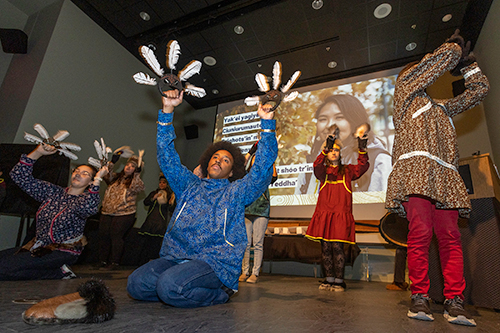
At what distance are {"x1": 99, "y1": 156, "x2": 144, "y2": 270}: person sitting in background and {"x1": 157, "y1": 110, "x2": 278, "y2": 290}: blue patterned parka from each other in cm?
252

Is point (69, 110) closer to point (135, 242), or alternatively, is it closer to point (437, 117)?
point (135, 242)

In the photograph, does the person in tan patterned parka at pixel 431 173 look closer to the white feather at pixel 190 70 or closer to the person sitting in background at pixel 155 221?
the white feather at pixel 190 70

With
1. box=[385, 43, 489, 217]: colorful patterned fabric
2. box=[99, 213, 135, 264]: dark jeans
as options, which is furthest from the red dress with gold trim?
box=[99, 213, 135, 264]: dark jeans

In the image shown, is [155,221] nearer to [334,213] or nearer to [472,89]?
[334,213]

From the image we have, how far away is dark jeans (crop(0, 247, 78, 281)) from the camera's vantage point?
2.28 m

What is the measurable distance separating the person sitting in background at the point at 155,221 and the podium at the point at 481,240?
3742 mm

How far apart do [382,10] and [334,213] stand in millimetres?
3506

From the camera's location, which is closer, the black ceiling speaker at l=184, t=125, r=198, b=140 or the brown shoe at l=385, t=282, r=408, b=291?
the brown shoe at l=385, t=282, r=408, b=291

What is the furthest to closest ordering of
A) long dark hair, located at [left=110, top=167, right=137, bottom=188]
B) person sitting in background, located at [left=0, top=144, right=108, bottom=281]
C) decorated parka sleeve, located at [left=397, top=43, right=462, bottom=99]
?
1. long dark hair, located at [left=110, top=167, right=137, bottom=188]
2. person sitting in background, located at [left=0, top=144, right=108, bottom=281]
3. decorated parka sleeve, located at [left=397, top=43, right=462, bottom=99]

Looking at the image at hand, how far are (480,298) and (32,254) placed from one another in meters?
3.52

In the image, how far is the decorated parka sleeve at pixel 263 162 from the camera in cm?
163

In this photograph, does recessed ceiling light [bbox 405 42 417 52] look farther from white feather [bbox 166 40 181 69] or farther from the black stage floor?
white feather [bbox 166 40 181 69]

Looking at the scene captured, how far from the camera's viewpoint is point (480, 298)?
6.23 ft

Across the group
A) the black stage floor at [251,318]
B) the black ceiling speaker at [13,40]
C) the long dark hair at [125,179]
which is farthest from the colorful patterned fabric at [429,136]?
the black ceiling speaker at [13,40]
